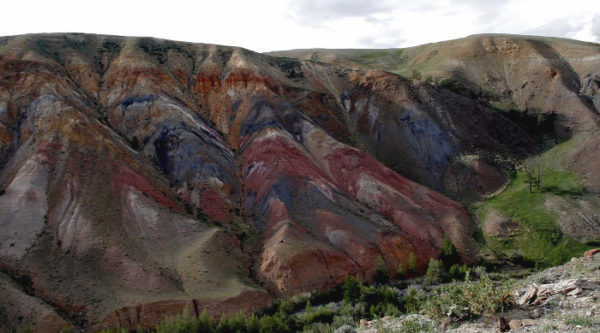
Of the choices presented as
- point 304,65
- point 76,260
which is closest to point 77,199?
point 76,260

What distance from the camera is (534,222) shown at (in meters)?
45.2

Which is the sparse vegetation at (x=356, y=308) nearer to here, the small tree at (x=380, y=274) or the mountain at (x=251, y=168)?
the small tree at (x=380, y=274)

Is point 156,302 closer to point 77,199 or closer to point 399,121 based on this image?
point 77,199

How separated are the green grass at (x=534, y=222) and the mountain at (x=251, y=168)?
24 cm

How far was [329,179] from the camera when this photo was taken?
163 ft

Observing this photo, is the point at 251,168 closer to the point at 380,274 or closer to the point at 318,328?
the point at 380,274

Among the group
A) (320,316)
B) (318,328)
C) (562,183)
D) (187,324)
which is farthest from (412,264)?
(562,183)

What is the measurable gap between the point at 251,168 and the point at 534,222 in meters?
26.5

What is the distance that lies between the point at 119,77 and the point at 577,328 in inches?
2109

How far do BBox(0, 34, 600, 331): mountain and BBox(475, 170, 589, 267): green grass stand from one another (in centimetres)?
24

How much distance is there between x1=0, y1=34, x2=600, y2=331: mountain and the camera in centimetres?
3509

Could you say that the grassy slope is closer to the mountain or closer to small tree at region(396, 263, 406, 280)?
the mountain

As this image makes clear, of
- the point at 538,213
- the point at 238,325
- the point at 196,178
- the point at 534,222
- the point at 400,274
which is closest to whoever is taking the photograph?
the point at 238,325

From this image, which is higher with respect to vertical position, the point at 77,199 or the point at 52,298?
the point at 77,199
